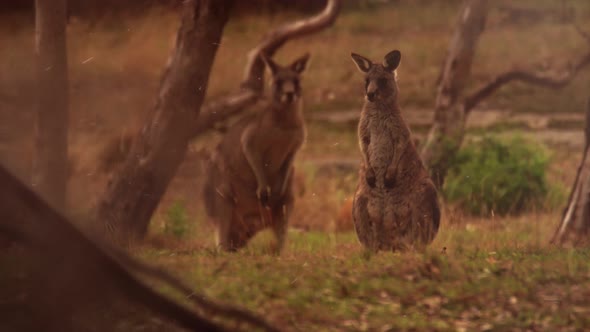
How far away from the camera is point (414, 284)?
570 cm

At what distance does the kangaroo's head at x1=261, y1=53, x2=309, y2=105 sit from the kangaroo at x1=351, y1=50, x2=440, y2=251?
0.65m

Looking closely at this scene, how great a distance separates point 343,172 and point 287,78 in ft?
20.2

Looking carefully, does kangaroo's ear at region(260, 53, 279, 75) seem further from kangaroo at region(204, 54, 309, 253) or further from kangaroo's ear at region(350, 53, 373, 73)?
kangaroo's ear at region(350, 53, 373, 73)

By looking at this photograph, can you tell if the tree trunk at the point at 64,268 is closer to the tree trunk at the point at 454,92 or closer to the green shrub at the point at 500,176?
the green shrub at the point at 500,176

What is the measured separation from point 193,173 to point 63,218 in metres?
11.7

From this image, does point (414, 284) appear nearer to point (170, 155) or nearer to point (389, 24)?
point (170, 155)

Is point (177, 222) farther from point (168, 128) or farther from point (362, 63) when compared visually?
point (362, 63)

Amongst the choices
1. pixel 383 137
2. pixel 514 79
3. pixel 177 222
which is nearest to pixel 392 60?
pixel 383 137

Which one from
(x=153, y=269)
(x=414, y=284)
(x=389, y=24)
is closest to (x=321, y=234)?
(x=414, y=284)

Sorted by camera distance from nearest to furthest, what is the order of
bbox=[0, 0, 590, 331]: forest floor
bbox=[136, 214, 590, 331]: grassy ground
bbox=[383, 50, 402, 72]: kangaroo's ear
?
bbox=[136, 214, 590, 331]: grassy ground, bbox=[0, 0, 590, 331]: forest floor, bbox=[383, 50, 402, 72]: kangaroo's ear

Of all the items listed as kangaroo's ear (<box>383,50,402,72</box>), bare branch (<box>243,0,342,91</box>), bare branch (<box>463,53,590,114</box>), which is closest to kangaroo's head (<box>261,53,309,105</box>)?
kangaroo's ear (<box>383,50,402,72</box>)

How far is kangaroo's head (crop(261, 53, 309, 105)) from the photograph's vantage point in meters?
7.43

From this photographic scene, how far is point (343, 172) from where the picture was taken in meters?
13.5

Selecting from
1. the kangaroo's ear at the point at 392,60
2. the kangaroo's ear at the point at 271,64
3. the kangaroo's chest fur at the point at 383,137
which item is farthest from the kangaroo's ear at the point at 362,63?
the kangaroo's ear at the point at 271,64
